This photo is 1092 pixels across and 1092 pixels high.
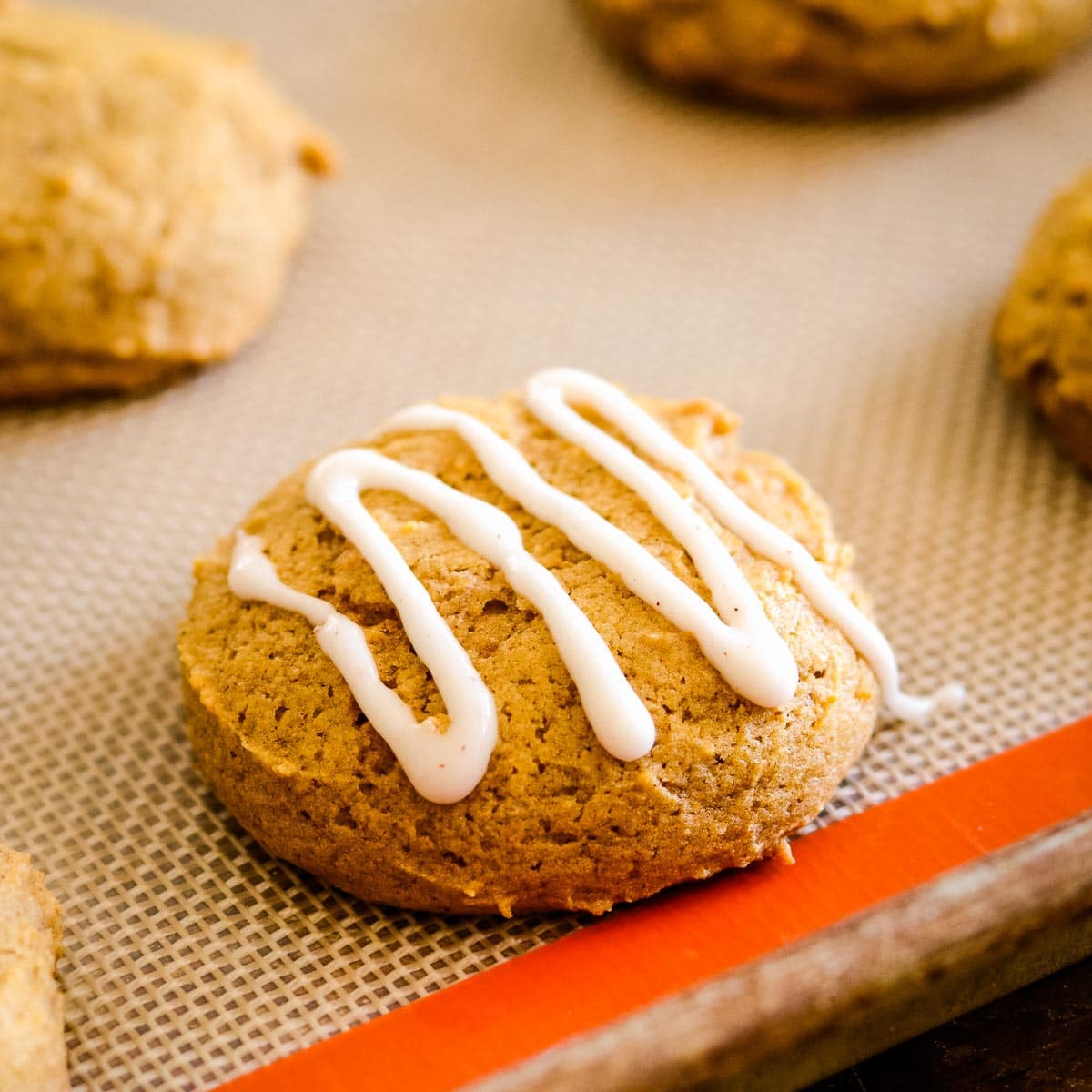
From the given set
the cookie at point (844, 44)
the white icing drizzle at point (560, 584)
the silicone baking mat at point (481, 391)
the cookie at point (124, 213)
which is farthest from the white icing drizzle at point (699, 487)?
the cookie at point (844, 44)

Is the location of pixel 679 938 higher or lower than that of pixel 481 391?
lower

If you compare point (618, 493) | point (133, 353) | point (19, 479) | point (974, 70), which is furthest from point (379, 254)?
point (974, 70)

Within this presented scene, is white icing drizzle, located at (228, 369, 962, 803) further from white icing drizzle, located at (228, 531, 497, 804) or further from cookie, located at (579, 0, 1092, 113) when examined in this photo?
cookie, located at (579, 0, 1092, 113)

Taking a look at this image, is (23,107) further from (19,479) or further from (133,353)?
(19,479)

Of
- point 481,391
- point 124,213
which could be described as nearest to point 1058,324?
A: point 481,391

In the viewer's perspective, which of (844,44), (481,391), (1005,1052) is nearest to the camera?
(1005,1052)

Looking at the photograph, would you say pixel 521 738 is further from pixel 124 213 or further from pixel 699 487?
pixel 124 213
